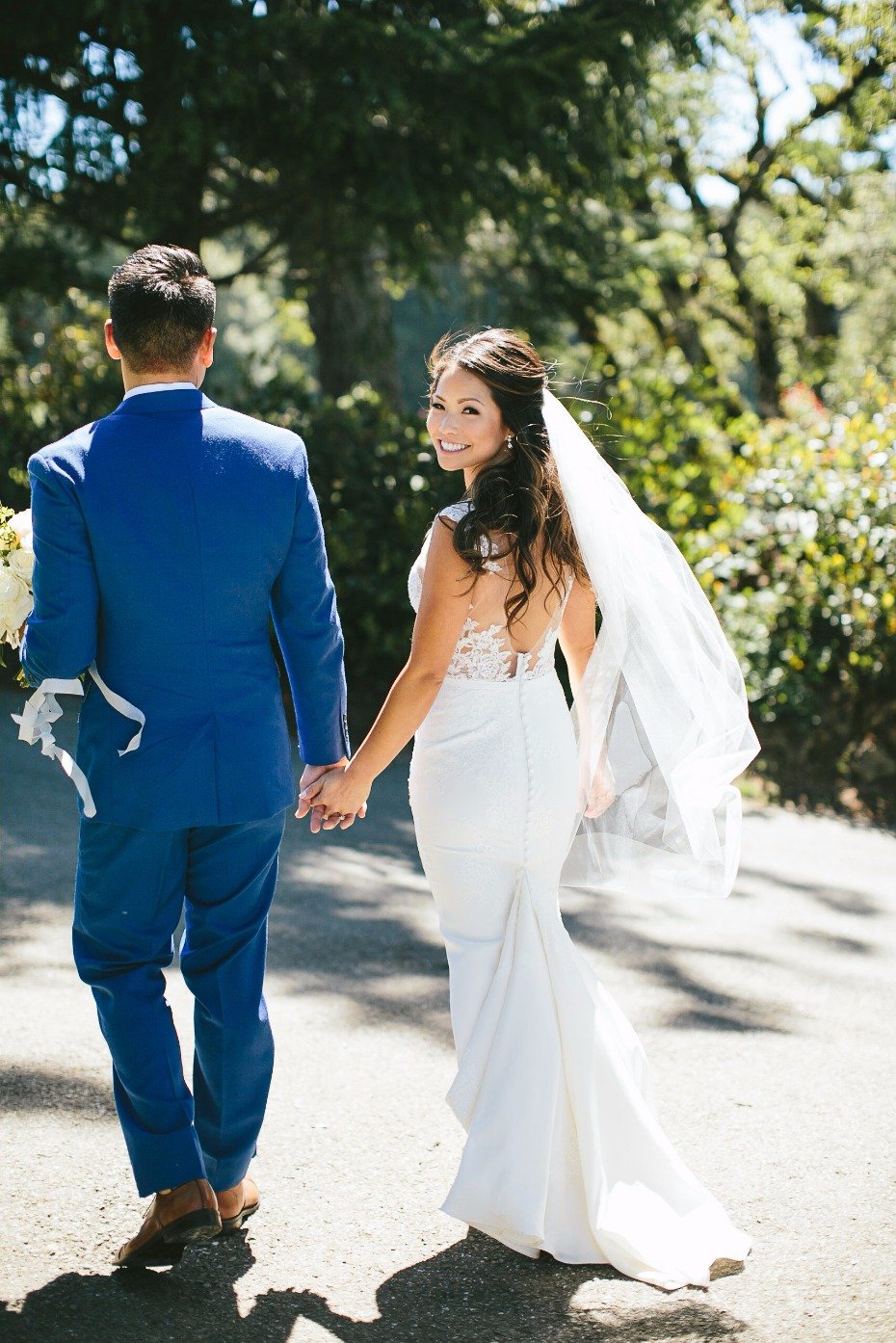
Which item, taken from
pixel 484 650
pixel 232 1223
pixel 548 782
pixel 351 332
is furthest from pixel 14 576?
pixel 351 332

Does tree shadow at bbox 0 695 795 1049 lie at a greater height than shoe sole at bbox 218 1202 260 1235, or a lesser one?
greater

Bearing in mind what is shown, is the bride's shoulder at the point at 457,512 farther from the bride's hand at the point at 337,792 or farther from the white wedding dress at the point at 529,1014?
the bride's hand at the point at 337,792

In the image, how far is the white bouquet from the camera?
9.98 ft

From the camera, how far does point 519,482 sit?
3299mm

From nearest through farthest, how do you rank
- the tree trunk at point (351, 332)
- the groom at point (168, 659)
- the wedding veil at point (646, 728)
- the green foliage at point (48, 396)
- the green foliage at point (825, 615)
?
the groom at point (168, 659) < the wedding veil at point (646, 728) < the green foliage at point (825, 615) < the green foliage at point (48, 396) < the tree trunk at point (351, 332)

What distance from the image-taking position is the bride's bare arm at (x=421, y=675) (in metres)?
3.17

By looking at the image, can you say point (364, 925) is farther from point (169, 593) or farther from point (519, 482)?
point (169, 593)

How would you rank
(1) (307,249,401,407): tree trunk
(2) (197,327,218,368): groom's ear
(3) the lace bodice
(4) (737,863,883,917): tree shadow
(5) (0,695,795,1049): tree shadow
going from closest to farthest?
1. (2) (197,327,218,368): groom's ear
2. (3) the lace bodice
3. (5) (0,695,795,1049): tree shadow
4. (4) (737,863,883,917): tree shadow
5. (1) (307,249,401,407): tree trunk

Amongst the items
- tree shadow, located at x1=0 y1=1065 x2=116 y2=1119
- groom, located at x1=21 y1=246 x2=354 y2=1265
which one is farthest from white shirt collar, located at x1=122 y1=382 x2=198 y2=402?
tree shadow, located at x1=0 y1=1065 x2=116 y2=1119

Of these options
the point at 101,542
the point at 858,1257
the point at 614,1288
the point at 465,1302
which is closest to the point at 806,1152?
the point at 858,1257

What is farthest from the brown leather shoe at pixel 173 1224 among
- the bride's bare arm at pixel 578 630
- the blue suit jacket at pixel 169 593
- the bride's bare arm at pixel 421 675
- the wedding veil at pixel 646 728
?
the bride's bare arm at pixel 578 630

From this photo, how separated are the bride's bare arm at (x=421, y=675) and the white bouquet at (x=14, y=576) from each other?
2.62 feet

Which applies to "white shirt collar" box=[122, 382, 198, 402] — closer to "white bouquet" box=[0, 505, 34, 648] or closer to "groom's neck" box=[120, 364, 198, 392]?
"groom's neck" box=[120, 364, 198, 392]

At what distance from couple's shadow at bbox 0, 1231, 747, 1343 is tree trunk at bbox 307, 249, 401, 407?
9.41 meters
